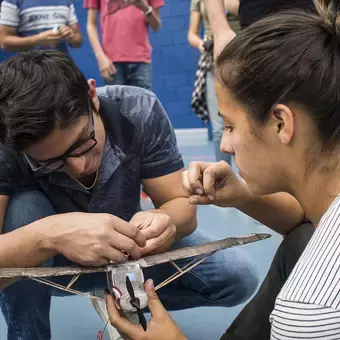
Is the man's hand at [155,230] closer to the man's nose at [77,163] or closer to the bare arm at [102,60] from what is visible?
the man's nose at [77,163]

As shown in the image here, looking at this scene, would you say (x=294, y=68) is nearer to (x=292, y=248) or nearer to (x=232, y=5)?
(x=292, y=248)

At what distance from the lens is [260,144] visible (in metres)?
0.78

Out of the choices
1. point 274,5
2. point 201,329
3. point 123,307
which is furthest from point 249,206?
point 274,5

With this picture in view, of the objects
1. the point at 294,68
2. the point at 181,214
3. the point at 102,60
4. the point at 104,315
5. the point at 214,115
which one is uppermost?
the point at 294,68

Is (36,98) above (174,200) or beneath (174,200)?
above

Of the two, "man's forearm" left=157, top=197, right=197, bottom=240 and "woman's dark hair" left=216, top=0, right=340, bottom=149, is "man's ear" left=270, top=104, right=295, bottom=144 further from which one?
"man's forearm" left=157, top=197, right=197, bottom=240

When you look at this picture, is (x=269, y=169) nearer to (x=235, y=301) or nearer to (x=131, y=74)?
(x=235, y=301)

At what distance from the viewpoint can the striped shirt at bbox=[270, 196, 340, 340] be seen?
0.62 meters

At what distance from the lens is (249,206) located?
43.1 inches

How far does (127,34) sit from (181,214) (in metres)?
1.69

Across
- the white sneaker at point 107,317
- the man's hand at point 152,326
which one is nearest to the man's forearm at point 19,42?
the white sneaker at point 107,317

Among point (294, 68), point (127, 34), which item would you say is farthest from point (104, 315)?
point (127, 34)

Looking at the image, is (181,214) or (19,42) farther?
(19,42)

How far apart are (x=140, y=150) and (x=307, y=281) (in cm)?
60
